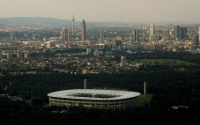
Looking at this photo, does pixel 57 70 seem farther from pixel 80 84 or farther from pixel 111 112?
pixel 111 112

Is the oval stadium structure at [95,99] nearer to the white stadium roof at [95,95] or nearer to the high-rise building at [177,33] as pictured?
the white stadium roof at [95,95]

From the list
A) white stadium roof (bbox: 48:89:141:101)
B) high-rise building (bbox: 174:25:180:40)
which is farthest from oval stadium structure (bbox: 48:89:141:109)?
high-rise building (bbox: 174:25:180:40)

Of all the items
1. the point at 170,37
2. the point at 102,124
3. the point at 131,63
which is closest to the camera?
the point at 102,124

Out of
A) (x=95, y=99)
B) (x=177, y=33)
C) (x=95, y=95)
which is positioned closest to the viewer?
(x=95, y=99)

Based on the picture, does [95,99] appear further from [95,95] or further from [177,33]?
[177,33]

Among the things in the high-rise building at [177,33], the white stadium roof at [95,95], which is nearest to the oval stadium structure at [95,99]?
the white stadium roof at [95,95]

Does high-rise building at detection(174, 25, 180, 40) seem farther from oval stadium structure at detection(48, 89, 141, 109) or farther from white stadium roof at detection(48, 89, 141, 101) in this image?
oval stadium structure at detection(48, 89, 141, 109)

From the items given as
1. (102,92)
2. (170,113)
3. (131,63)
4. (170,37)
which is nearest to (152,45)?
(170,37)

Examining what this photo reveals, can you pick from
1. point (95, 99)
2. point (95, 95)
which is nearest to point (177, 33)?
point (95, 95)
